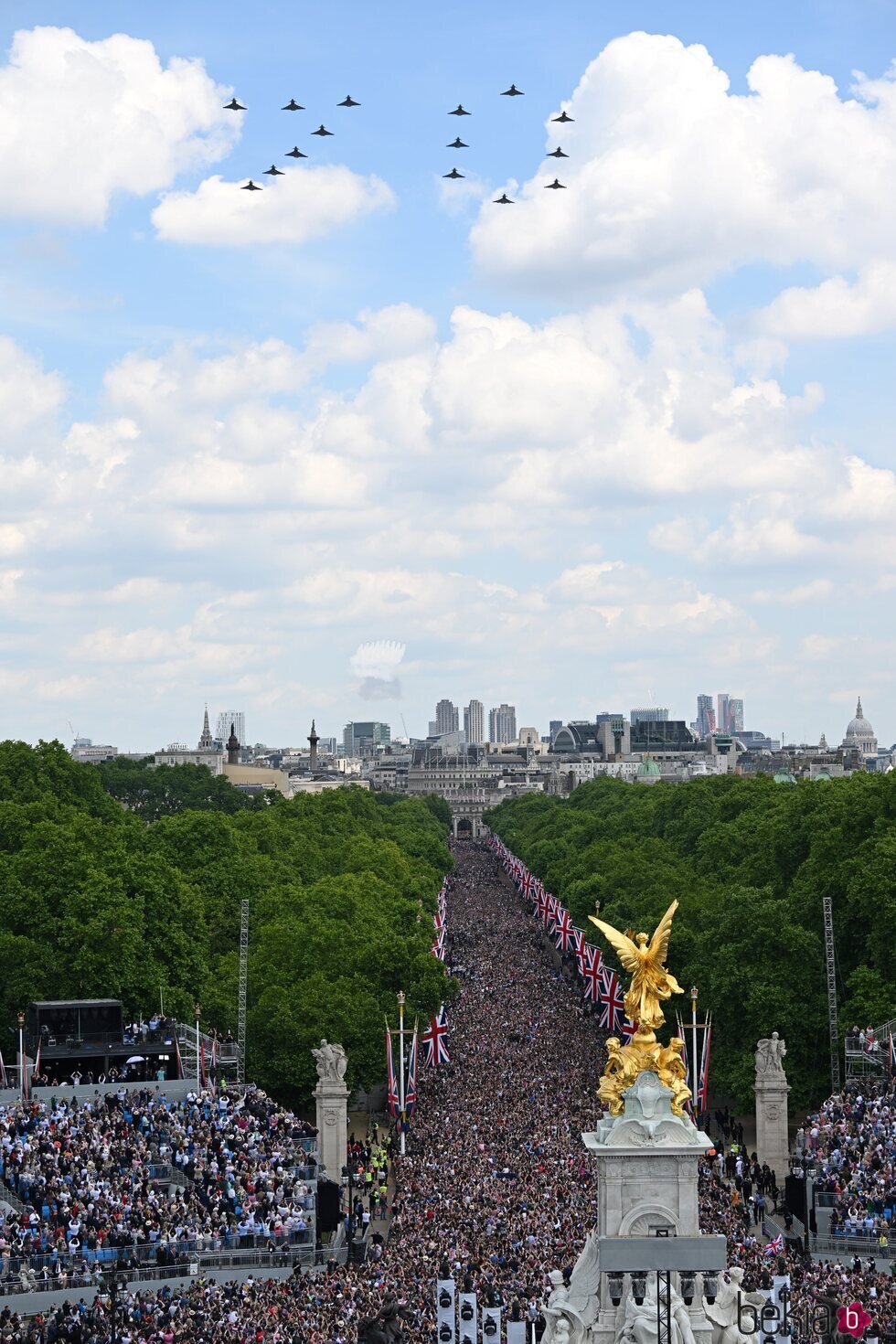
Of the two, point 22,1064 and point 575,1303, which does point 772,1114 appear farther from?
point 22,1064

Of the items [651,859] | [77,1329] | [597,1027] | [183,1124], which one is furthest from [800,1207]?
[651,859]

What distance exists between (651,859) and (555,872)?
23415 mm

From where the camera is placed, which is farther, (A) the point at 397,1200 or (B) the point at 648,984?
(A) the point at 397,1200

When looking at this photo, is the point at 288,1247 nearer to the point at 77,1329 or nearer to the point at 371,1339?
the point at 77,1329

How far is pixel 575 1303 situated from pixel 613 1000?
3166cm

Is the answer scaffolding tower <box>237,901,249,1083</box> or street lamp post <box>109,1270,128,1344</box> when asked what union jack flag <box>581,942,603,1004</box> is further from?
street lamp post <box>109,1270,128,1344</box>

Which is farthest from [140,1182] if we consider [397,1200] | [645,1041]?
[645,1041]

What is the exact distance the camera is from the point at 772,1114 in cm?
5244

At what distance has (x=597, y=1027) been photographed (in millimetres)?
77438

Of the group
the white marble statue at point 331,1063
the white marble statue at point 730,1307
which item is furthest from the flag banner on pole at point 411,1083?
the white marble statue at point 730,1307

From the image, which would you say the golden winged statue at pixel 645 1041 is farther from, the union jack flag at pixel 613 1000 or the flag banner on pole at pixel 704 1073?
the union jack flag at pixel 613 1000

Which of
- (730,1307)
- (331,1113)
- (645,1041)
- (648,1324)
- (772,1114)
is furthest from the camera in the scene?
(772,1114)

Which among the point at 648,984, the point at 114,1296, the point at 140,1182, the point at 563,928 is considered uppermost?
the point at 563,928

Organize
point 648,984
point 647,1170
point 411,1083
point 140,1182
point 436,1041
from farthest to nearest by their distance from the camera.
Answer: point 436,1041 < point 411,1083 < point 140,1182 < point 648,984 < point 647,1170
